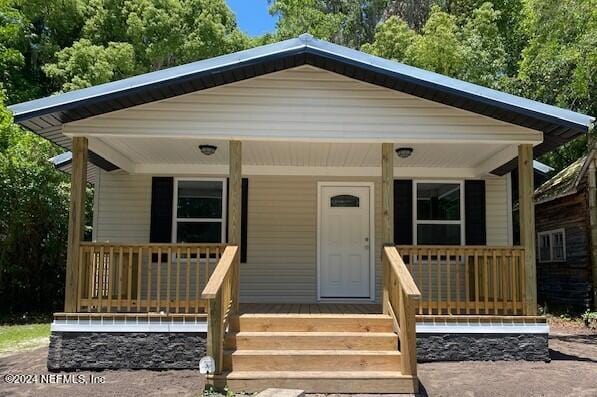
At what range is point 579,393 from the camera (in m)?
5.80

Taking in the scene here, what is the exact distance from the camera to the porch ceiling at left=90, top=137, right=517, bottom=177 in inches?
318

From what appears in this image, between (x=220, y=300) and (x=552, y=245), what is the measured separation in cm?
1155

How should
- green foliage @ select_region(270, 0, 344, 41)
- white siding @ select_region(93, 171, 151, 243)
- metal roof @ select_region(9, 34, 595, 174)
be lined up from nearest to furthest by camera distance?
metal roof @ select_region(9, 34, 595, 174) < white siding @ select_region(93, 171, 151, 243) < green foliage @ select_region(270, 0, 344, 41)

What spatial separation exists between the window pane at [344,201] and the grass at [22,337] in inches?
200

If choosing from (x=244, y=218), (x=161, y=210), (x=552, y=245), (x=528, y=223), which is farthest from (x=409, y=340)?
(x=552, y=245)

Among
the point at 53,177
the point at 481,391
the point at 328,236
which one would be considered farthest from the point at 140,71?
the point at 481,391

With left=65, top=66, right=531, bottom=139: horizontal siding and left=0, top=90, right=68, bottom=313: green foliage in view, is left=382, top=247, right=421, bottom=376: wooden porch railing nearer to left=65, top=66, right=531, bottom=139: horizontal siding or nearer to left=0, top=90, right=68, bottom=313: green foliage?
left=65, top=66, right=531, bottom=139: horizontal siding

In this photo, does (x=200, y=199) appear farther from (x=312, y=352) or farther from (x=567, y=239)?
(x=567, y=239)

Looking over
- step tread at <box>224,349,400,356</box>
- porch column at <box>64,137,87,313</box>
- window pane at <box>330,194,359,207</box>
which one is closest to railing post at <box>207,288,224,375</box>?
step tread at <box>224,349,400,356</box>

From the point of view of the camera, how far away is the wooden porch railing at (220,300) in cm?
577

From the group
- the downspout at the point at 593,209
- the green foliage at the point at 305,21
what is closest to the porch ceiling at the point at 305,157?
the downspout at the point at 593,209

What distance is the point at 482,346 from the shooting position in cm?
707

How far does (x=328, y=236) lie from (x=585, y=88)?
707cm

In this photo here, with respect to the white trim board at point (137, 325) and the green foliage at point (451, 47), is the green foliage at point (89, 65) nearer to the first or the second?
the green foliage at point (451, 47)
